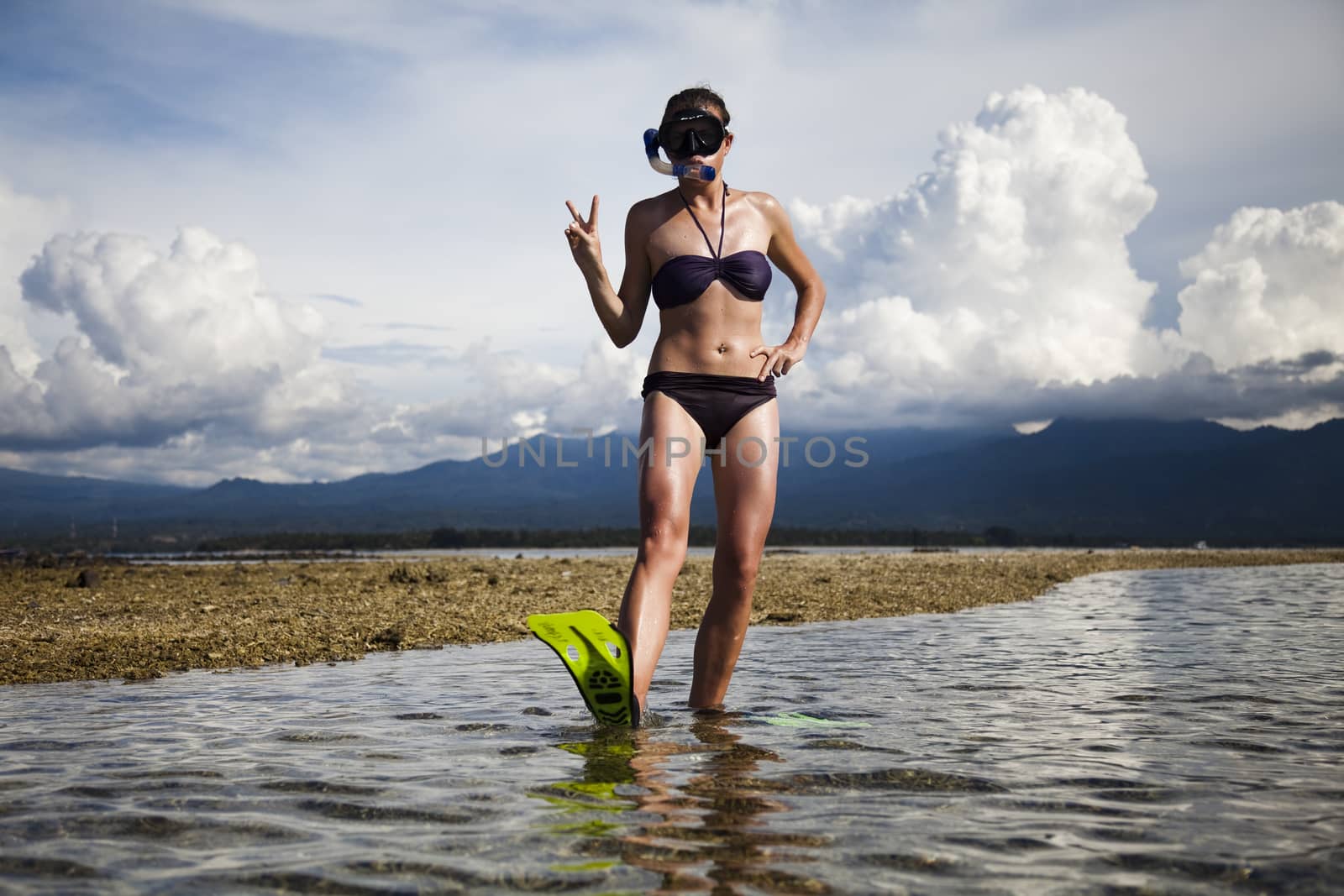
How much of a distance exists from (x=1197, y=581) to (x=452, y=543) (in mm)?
79474

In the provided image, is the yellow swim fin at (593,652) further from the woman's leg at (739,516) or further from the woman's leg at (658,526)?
the woman's leg at (739,516)

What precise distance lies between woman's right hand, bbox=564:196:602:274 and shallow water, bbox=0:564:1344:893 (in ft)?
8.50

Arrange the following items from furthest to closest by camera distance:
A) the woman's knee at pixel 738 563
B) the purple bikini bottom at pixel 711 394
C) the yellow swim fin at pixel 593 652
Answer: the woman's knee at pixel 738 563, the purple bikini bottom at pixel 711 394, the yellow swim fin at pixel 593 652

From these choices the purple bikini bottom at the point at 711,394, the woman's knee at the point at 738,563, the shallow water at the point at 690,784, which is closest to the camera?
the shallow water at the point at 690,784

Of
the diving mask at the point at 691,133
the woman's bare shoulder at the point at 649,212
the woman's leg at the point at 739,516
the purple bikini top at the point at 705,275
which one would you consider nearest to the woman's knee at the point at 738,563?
the woman's leg at the point at 739,516

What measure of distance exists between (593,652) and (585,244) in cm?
221

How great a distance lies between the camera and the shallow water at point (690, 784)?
11.1 feet

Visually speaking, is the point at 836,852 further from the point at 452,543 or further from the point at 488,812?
the point at 452,543

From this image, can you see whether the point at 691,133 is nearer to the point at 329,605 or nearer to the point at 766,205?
the point at 766,205

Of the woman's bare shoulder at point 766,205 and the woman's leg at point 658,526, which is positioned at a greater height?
the woman's bare shoulder at point 766,205

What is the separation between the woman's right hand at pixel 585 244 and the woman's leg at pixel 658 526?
80cm

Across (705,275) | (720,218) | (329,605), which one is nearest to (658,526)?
(705,275)

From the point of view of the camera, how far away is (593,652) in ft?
17.3

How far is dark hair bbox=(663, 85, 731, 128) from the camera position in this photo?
5.96 m
